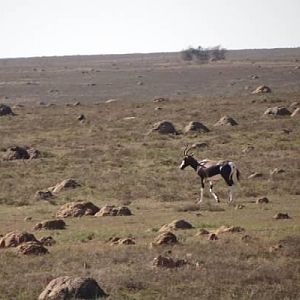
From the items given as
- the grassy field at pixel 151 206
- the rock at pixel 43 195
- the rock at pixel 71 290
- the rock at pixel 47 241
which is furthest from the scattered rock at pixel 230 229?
the rock at pixel 43 195

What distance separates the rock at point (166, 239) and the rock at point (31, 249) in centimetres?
241

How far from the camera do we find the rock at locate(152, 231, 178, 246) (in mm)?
17156

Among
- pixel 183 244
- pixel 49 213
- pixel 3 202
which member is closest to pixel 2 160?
pixel 3 202

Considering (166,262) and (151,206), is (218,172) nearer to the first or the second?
(151,206)

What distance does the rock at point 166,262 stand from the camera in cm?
1493

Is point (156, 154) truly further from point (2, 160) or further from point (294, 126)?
point (294, 126)

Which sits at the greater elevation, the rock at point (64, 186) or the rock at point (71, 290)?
the rock at point (71, 290)

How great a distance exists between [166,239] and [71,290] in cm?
502

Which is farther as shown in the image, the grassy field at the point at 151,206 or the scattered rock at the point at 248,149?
the scattered rock at the point at 248,149

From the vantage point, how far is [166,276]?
557 inches

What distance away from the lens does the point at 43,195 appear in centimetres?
2666

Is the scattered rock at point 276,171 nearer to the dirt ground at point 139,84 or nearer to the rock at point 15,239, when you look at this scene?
the rock at point 15,239

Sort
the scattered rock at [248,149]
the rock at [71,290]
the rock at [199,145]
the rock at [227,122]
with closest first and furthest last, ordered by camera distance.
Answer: the rock at [71,290] → the scattered rock at [248,149] → the rock at [199,145] → the rock at [227,122]

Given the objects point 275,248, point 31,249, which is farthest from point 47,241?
point 275,248
